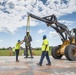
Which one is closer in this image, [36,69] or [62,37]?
[36,69]

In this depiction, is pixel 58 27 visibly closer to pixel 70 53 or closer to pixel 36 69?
pixel 70 53

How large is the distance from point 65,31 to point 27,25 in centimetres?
694

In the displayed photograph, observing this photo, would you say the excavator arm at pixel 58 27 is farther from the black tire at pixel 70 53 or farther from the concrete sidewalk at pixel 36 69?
the concrete sidewalk at pixel 36 69

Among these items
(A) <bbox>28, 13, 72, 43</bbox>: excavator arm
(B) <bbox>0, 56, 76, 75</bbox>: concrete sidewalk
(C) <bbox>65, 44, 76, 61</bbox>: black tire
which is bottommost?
(B) <bbox>0, 56, 76, 75</bbox>: concrete sidewalk

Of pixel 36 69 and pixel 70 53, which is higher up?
pixel 70 53

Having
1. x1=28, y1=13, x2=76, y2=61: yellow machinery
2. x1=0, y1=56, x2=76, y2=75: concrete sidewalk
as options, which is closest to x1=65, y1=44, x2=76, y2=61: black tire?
x1=28, y1=13, x2=76, y2=61: yellow machinery

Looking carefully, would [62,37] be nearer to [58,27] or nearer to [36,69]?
[58,27]

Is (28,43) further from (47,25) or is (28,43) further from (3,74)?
(3,74)

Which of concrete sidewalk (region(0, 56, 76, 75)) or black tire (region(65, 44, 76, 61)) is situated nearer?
concrete sidewalk (region(0, 56, 76, 75))

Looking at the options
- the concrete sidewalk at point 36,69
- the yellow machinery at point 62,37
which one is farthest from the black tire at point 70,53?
the concrete sidewalk at point 36,69

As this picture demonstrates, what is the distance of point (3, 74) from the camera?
34.5ft

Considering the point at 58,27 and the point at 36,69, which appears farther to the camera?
the point at 58,27

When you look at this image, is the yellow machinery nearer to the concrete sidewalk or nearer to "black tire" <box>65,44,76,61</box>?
"black tire" <box>65,44,76,61</box>

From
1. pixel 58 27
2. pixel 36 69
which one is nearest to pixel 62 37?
pixel 58 27
